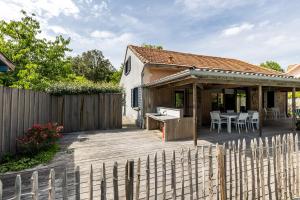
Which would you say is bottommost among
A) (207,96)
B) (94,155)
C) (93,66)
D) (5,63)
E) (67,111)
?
(94,155)

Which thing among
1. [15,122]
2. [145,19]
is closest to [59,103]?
[15,122]

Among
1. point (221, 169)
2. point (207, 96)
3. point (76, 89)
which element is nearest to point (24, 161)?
point (221, 169)

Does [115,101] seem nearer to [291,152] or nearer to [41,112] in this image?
[41,112]

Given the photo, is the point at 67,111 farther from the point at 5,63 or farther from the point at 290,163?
the point at 290,163

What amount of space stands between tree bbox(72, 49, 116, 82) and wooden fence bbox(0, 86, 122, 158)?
2256 centimetres

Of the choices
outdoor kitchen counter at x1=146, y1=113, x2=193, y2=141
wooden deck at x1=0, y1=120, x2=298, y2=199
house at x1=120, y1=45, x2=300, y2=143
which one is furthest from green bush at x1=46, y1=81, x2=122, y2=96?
outdoor kitchen counter at x1=146, y1=113, x2=193, y2=141

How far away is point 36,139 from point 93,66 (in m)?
29.2

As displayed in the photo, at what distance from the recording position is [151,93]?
1109 centimetres

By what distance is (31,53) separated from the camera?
42.9ft

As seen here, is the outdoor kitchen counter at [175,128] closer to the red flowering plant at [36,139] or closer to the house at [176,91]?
the house at [176,91]

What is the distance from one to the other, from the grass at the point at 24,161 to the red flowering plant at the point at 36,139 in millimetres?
217

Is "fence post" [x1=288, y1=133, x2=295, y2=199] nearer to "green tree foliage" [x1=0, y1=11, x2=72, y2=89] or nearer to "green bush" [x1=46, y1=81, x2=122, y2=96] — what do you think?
"green bush" [x1=46, y1=81, x2=122, y2=96]

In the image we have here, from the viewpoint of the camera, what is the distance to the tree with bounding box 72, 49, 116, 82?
32.4 metres

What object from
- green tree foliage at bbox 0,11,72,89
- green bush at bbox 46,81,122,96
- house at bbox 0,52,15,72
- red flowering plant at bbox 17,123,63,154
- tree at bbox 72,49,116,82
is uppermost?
tree at bbox 72,49,116,82
